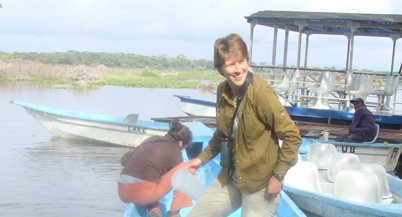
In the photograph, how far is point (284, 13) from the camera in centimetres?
1267

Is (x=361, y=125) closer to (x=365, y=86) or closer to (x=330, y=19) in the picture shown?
(x=365, y=86)

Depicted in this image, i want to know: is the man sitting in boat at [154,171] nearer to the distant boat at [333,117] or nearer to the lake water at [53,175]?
the lake water at [53,175]

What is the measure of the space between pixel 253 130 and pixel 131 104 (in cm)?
2015

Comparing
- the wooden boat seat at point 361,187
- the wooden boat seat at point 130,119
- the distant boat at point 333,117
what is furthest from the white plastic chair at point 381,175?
the distant boat at point 333,117

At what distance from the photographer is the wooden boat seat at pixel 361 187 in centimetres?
500

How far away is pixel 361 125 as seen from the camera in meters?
9.37

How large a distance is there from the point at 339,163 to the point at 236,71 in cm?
408

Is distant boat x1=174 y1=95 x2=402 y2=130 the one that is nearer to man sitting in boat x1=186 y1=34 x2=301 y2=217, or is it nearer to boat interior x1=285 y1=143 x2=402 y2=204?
boat interior x1=285 y1=143 x2=402 y2=204

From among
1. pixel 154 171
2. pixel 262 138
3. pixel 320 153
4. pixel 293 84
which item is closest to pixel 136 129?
pixel 293 84

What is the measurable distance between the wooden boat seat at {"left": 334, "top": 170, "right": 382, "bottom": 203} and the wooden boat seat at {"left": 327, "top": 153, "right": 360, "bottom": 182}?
1201 mm

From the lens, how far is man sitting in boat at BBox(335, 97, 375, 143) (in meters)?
9.23

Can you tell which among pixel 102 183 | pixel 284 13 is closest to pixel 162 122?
pixel 102 183

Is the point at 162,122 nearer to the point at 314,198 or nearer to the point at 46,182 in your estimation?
the point at 46,182

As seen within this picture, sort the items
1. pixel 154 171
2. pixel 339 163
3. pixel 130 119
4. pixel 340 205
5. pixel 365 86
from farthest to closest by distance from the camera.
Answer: pixel 365 86, pixel 130 119, pixel 339 163, pixel 154 171, pixel 340 205
